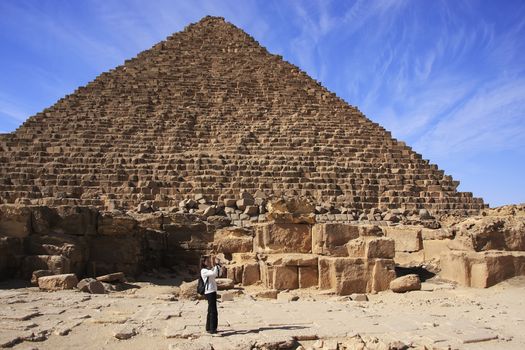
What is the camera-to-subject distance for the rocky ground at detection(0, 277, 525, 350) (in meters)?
4.25

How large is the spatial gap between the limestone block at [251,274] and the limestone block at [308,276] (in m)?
0.71

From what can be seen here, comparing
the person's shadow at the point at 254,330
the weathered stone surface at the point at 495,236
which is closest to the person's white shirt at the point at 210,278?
the person's shadow at the point at 254,330

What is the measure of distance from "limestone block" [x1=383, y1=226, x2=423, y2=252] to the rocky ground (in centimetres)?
226

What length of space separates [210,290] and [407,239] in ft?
16.9

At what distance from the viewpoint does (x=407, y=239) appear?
30.4 feet

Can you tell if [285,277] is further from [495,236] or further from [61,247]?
[61,247]

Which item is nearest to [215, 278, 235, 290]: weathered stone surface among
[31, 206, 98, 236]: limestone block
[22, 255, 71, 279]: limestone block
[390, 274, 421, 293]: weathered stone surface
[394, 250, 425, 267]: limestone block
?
[390, 274, 421, 293]: weathered stone surface

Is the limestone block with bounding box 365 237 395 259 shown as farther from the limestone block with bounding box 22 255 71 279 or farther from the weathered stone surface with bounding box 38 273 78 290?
the limestone block with bounding box 22 255 71 279

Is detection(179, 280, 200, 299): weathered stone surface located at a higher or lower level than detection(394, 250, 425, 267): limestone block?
lower

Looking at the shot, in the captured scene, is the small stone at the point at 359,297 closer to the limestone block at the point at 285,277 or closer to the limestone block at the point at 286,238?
the limestone block at the point at 285,277

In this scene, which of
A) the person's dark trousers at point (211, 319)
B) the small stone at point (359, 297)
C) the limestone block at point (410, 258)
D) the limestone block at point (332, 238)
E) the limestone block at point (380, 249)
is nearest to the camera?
the person's dark trousers at point (211, 319)

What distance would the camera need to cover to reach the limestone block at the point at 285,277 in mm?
7062

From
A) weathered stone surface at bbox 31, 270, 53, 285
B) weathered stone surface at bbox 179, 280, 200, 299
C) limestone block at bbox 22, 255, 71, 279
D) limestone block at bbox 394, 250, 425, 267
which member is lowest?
weathered stone surface at bbox 179, 280, 200, 299

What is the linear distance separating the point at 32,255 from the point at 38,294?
140 cm
